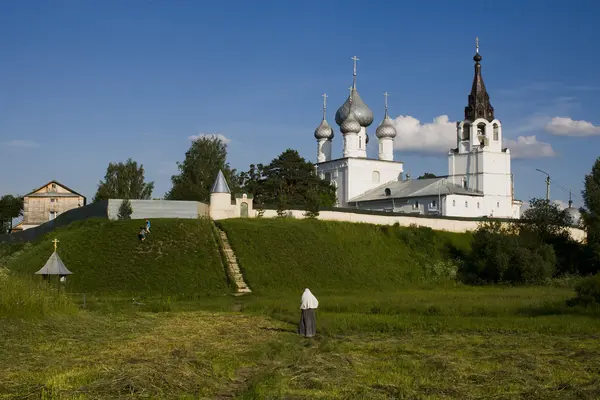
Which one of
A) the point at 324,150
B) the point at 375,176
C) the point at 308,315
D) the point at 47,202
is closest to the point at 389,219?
the point at 308,315

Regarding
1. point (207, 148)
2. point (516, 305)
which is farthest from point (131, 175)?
point (516, 305)

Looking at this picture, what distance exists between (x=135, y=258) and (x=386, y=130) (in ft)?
155

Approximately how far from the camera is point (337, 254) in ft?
127

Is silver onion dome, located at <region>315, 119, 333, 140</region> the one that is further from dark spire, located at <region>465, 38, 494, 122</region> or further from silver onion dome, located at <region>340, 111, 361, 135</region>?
dark spire, located at <region>465, 38, 494, 122</region>

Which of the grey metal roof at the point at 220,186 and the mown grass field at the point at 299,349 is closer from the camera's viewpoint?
the mown grass field at the point at 299,349

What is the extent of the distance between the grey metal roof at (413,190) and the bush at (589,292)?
42571mm

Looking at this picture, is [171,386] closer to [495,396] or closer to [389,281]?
[495,396]

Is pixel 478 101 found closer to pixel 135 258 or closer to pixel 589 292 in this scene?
pixel 135 258

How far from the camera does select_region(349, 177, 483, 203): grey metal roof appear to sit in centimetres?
6644

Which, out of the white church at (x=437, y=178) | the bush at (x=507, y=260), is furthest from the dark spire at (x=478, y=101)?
the bush at (x=507, y=260)

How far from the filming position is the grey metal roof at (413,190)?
218 feet

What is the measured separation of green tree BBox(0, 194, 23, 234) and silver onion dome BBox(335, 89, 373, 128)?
37276 millimetres

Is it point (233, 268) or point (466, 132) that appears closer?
point (233, 268)

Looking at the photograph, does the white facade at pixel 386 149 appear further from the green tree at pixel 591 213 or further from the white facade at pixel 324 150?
the green tree at pixel 591 213
